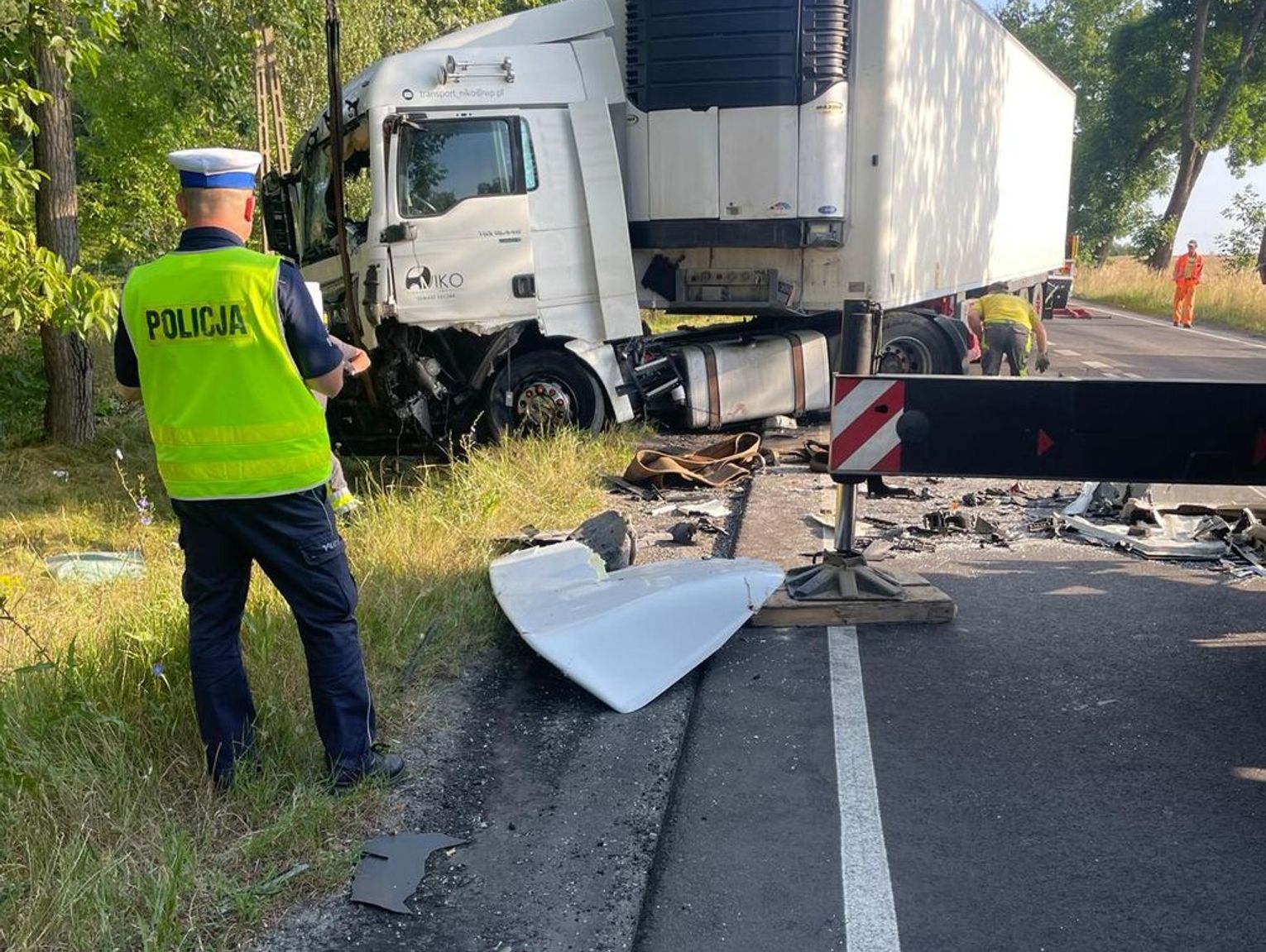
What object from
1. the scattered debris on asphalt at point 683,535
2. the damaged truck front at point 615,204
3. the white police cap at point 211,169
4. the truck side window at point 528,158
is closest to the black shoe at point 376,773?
the white police cap at point 211,169

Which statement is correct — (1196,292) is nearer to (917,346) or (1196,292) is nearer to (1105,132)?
(1105,132)

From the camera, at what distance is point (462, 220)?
855 centimetres

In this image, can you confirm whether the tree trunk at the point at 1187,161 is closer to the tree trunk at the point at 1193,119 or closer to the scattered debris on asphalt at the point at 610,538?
the tree trunk at the point at 1193,119

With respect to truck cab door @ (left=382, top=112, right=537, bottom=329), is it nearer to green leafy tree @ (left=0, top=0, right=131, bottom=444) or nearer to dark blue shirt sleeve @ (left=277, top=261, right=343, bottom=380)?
green leafy tree @ (left=0, top=0, right=131, bottom=444)

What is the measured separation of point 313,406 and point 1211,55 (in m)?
40.8

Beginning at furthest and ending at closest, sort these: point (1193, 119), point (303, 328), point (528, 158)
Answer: point (1193, 119)
point (528, 158)
point (303, 328)

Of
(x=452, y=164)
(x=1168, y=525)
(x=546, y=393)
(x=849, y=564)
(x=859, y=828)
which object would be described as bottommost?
(x=859, y=828)

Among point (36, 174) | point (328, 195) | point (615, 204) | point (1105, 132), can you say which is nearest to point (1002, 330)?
point (615, 204)

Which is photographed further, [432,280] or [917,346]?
[917,346]

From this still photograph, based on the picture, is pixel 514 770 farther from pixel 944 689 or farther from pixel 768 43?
pixel 768 43

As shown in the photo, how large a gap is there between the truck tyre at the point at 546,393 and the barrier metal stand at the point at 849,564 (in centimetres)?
413

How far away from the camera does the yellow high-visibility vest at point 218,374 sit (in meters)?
3.18

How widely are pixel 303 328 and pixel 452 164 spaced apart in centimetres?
565

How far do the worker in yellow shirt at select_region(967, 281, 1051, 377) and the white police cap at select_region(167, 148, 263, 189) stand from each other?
8992 millimetres
